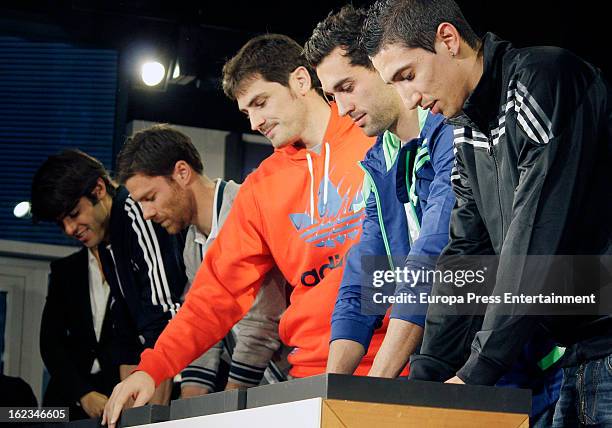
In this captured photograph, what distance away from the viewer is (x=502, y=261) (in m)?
1.50

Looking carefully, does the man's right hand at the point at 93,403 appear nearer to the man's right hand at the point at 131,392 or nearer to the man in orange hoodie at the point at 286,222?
the man in orange hoodie at the point at 286,222

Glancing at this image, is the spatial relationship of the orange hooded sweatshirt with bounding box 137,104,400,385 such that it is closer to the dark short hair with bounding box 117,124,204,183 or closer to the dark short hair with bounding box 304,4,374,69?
the dark short hair with bounding box 304,4,374,69

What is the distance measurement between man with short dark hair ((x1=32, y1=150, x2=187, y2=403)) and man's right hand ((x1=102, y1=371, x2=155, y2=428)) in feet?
2.56

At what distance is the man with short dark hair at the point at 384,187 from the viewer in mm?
1979

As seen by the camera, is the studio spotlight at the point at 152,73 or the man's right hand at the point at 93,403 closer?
the man's right hand at the point at 93,403

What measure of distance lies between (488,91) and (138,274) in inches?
74.5

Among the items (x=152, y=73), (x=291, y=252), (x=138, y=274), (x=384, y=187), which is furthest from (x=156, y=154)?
(x=384, y=187)

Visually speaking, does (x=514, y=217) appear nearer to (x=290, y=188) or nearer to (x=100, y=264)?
(x=290, y=188)

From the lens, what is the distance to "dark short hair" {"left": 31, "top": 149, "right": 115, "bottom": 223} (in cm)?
355

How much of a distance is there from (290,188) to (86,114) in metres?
1.63

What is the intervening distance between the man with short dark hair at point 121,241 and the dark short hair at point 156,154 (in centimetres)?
15

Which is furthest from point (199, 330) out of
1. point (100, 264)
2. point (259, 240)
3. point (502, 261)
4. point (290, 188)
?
point (502, 261)

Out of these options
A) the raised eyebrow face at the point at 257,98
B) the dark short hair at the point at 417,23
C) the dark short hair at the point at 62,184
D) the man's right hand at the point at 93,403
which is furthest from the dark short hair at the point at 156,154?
the dark short hair at the point at 417,23

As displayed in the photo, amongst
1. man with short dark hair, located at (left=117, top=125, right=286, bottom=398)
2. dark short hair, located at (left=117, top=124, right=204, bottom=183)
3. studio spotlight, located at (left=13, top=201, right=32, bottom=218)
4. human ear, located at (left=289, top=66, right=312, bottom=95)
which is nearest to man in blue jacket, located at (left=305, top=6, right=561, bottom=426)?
human ear, located at (left=289, top=66, right=312, bottom=95)
